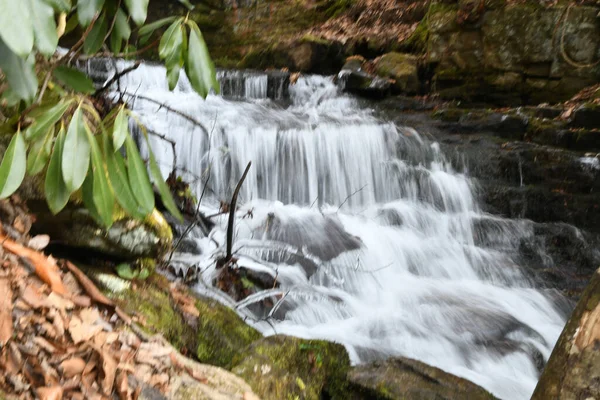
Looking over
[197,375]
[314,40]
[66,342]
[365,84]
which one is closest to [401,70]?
[365,84]

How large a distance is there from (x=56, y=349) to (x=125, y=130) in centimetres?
82

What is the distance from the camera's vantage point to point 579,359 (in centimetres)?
177

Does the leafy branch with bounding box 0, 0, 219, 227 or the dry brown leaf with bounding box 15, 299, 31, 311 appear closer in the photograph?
the leafy branch with bounding box 0, 0, 219, 227

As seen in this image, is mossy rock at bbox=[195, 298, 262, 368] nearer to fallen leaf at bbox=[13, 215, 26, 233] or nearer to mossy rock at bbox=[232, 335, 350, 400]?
mossy rock at bbox=[232, 335, 350, 400]

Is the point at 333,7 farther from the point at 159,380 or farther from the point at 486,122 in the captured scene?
the point at 159,380

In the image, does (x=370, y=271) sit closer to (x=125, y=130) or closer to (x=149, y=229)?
(x=149, y=229)

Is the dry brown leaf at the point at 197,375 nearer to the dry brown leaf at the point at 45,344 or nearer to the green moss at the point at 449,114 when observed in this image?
the dry brown leaf at the point at 45,344

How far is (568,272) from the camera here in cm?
530

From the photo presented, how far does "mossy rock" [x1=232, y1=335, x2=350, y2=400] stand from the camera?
2375 mm

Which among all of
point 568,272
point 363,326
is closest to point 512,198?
point 568,272

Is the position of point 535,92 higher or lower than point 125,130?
lower

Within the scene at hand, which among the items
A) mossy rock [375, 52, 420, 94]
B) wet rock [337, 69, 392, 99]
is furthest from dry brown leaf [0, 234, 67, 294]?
mossy rock [375, 52, 420, 94]

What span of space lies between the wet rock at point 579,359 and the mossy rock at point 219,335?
1.55m

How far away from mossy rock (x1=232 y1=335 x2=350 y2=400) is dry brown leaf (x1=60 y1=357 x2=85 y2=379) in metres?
0.93
